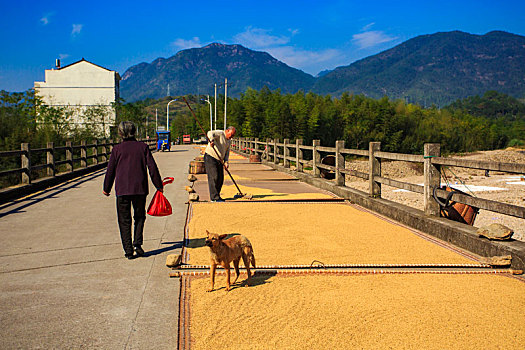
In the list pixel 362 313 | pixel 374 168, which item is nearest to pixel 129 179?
pixel 362 313

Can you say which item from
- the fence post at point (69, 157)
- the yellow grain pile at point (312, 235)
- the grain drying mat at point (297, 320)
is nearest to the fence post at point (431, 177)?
the yellow grain pile at point (312, 235)

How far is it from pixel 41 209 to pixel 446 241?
26.2 ft

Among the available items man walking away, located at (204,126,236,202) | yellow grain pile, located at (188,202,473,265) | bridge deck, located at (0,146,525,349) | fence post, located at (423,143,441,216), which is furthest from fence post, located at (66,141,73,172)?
fence post, located at (423,143,441,216)

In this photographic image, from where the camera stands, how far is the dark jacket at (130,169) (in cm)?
620

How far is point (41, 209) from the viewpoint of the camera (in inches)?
408

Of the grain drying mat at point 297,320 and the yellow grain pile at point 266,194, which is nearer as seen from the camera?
the grain drying mat at point 297,320

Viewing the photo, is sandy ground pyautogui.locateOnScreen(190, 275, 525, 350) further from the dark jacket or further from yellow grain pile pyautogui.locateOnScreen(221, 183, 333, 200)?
yellow grain pile pyautogui.locateOnScreen(221, 183, 333, 200)

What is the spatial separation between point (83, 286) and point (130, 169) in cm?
179

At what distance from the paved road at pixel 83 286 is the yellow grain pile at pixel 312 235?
0.73 meters

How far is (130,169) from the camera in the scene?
6250 mm

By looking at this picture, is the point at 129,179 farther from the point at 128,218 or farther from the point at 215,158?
the point at 215,158

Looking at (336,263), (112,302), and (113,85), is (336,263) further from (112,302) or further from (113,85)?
(113,85)

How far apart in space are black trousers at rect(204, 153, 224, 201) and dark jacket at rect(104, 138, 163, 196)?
4601mm

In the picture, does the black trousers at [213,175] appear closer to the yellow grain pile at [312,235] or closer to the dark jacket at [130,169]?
the yellow grain pile at [312,235]
